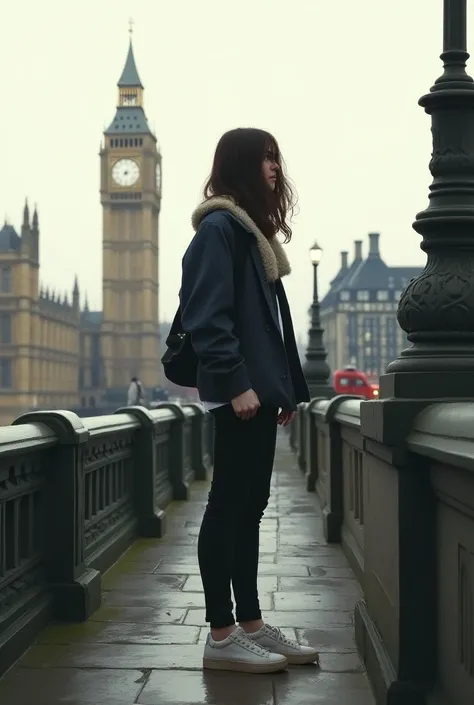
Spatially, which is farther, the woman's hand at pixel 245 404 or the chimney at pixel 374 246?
the chimney at pixel 374 246

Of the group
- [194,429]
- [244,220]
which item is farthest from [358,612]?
[194,429]

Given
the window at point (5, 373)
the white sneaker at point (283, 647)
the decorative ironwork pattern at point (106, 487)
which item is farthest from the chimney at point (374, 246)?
the white sneaker at point (283, 647)

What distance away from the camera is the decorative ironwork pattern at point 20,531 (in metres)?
4.26

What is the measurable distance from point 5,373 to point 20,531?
4390 inches

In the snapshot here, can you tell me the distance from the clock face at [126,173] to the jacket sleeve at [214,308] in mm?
135484

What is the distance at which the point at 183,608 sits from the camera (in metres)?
5.23

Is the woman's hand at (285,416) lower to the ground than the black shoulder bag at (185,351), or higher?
lower

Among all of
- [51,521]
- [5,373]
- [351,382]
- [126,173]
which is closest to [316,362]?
→ [51,521]

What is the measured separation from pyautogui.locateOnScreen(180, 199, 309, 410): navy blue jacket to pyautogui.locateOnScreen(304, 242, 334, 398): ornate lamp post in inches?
674

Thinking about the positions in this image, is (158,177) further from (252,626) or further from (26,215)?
(252,626)

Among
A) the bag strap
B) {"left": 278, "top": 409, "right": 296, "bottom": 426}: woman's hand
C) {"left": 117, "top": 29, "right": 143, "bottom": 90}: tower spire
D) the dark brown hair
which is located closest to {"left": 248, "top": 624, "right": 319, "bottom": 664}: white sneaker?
{"left": 278, "top": 409, "right": 296, "bottom": 426}: woman's hand

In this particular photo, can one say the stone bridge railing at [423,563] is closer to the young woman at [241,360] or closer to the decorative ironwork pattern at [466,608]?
the decorative ironwork pattern at [466,608]

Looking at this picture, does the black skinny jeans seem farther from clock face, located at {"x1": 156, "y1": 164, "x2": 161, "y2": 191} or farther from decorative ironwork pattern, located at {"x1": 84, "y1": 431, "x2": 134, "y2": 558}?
clock face, located at {"x1": 156, "y1": 164, "x2": 161, "y2": 191}

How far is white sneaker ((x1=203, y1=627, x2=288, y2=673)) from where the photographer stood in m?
3.89
